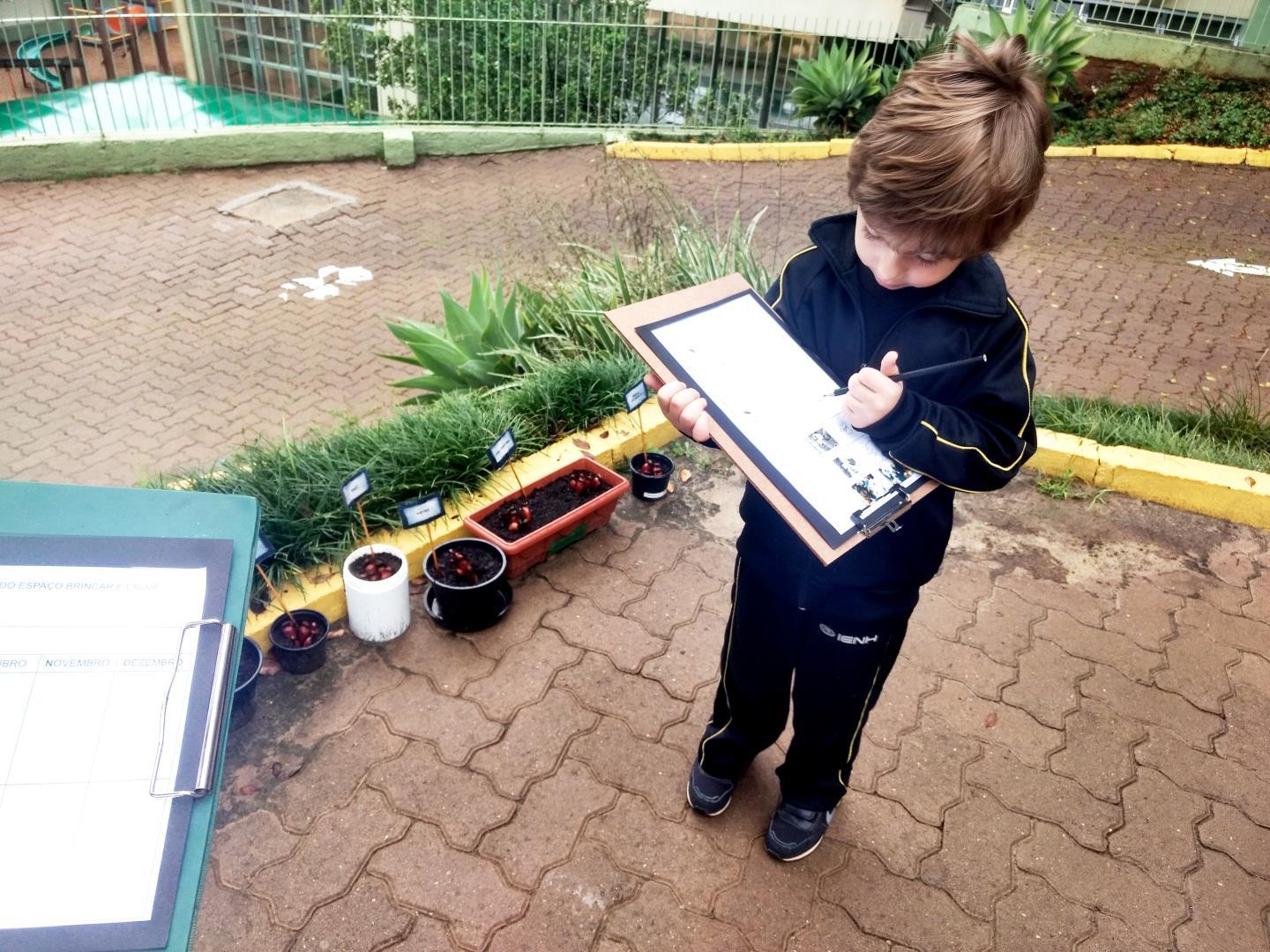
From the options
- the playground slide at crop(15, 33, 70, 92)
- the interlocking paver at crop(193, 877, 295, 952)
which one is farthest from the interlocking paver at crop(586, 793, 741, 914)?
the playground slide at crop(15, 33, 70, 92)

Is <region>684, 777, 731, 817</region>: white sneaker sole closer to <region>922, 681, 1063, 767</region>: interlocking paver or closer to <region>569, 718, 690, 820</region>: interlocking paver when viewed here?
<region>569, 718, 690, 820</region>: interlocking paver

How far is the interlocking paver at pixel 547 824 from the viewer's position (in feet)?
8.14

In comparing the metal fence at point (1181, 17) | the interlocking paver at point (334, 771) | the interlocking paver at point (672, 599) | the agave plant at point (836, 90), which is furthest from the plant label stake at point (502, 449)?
the metal fence at point (1181, 17)

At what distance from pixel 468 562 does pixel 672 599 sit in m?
0.77

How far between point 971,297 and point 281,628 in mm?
2341

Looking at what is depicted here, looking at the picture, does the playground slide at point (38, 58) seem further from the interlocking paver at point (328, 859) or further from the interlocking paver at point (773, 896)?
the interlocking paver at point (773, 896)

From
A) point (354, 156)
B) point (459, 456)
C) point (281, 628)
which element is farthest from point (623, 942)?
point (354, 156)

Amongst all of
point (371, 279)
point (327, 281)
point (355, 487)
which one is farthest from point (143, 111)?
point (355, 487)

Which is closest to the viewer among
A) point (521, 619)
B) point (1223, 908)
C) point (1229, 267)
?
point (1223, 908)

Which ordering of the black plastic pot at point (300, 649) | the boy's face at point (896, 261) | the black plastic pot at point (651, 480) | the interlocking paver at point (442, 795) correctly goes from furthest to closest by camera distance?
the black plastic pot at point (651, 480)
the black plastic pot at point (300, 649)
the interlocking paver at point (442, 795)
the boy's face at point (896, 261)

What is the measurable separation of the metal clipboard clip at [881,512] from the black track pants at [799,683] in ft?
0.95

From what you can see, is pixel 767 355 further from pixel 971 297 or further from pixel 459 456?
pixel 459 456

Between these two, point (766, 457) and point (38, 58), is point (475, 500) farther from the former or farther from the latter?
point (38, 58)

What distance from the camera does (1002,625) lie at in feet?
11.2
